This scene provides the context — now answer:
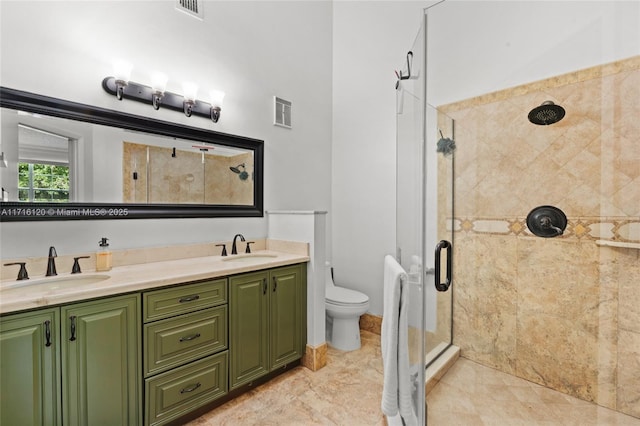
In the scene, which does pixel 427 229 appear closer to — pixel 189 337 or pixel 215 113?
pixel 189 337

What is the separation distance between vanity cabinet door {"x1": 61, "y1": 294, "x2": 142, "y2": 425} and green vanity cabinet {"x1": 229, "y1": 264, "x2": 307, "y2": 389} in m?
0.52

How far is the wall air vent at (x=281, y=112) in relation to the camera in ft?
8.87

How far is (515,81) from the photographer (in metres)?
1.79

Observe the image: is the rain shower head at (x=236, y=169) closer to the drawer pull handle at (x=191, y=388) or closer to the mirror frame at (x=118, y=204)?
the mirror frame at (x=118, y=204)

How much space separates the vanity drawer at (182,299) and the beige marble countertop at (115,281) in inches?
1.7

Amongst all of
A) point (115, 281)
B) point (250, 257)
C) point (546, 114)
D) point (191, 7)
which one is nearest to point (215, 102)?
point (191, 7)

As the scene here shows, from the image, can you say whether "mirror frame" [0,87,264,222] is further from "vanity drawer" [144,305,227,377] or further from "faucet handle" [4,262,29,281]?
"vanity drawer" [144,305,227,377]

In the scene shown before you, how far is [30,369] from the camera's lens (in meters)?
1.17

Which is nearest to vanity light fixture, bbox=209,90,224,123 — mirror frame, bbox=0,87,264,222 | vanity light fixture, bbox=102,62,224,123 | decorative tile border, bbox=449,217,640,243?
vanity light fixture, bbox=102,62,224,123

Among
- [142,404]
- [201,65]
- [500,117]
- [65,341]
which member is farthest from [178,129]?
[500,117]

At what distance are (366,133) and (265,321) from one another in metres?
2.02

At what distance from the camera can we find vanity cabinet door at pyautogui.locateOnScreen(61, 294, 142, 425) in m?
1.25

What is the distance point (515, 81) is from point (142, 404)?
2707mm

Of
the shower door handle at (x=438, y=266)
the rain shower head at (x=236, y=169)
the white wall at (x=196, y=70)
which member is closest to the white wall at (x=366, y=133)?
the white wall at (x=196, y=70)
